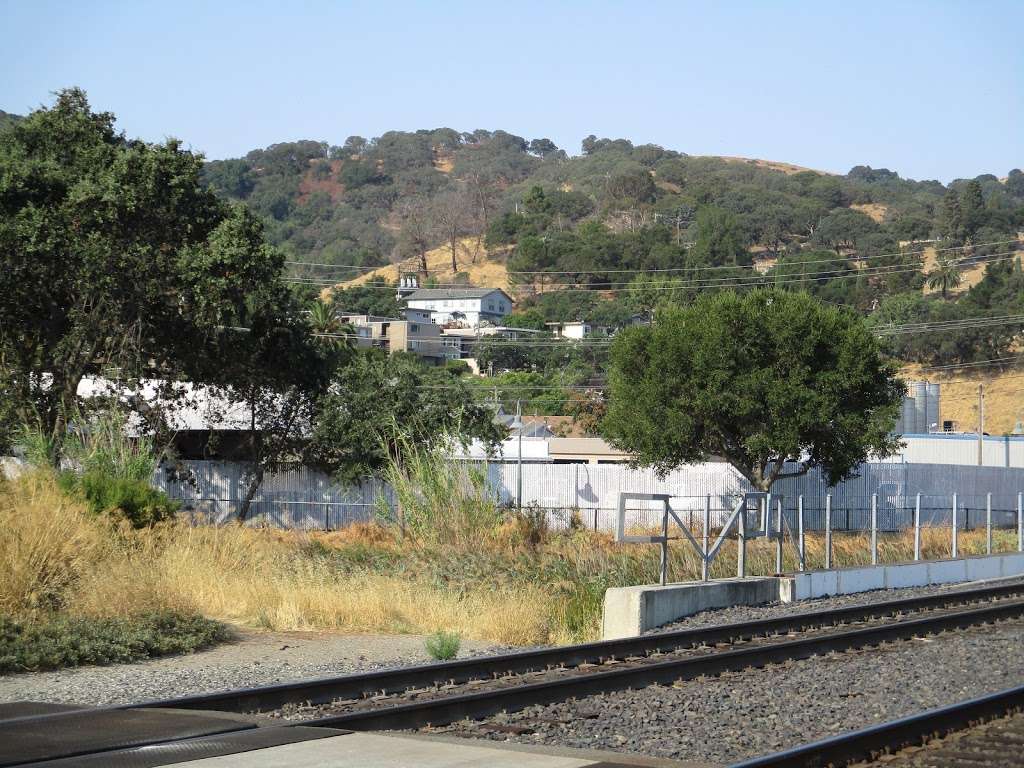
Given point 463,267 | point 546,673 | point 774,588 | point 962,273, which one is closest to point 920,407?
point 774,588

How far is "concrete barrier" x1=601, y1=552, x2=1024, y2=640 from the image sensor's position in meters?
16.3

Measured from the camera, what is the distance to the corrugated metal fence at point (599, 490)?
42469 millimetres

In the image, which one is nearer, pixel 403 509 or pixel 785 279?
pixel 403 509

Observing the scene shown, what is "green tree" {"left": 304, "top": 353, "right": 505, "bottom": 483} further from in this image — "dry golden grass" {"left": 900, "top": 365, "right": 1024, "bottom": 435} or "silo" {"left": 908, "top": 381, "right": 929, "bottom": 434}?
"dry golden grass" {"left": 900, "top": 365, "right": 1024, "bottom": 435}

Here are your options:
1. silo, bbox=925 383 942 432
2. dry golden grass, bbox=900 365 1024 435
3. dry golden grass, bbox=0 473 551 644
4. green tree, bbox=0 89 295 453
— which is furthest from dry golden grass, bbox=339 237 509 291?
dry golden grass, bbox=0 473 551 644

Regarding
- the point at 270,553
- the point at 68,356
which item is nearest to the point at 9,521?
the point at 270,553

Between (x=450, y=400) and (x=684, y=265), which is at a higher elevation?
(x=684, y=265)

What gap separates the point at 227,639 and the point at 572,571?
23.4 feet

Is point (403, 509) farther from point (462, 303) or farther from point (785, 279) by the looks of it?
point (462, 303)

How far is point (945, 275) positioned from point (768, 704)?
114788 mm

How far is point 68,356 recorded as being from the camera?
35.4 meters

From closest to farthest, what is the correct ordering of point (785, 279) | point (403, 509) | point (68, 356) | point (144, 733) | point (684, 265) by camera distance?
point (144, 733) → point (403, 509) → point (68, 356) → point (785, 279) → point (684, 265)

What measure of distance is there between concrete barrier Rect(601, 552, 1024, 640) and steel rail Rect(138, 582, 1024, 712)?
159cm

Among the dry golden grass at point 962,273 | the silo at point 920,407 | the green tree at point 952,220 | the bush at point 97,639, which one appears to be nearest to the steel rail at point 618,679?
the bush at point 97,639
